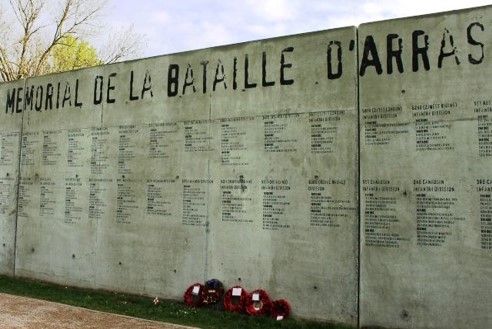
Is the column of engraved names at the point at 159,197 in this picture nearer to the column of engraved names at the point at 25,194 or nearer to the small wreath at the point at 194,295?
the small wreath at the point at 194,295

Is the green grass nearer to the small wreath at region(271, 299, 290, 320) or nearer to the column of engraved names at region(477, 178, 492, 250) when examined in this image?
the small wreath at region(271, 299, 290, 320)

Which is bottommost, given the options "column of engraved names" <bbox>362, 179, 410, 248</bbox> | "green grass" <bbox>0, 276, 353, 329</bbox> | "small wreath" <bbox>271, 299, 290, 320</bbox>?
"green grass" <bbox>0, 276, 353, 329</bbox>

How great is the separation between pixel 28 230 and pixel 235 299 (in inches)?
171

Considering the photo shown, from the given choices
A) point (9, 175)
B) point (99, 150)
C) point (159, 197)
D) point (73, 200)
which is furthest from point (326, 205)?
point (9, 175)

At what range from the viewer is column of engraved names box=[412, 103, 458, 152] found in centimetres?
503

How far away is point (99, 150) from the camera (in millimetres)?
7512

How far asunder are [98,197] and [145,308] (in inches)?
83.8

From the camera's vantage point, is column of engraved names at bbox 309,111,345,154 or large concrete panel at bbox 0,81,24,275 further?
large concrete panel at bbox 0,81,24,275

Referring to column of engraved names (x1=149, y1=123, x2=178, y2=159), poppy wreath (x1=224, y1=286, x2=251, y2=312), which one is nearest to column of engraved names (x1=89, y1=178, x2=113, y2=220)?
column of engraved names (x1=149, y1=123, x2=178, y2=159)

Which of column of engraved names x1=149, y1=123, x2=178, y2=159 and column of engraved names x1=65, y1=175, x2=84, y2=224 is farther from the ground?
column of engraved names x1=149, y1=123, x2=178, y2=159

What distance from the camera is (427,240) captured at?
499 centimetres

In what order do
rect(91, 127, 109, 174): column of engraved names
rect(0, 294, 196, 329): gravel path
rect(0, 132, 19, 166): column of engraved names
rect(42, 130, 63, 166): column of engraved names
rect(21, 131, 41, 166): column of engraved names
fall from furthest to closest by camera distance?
rect(0, 132, 19, 166): column of engraved names
rect(21, 131, 41, 166): column of engraved names
rect(42, 130, 63, 166): column of engraved names
rect(91, 127, 109, 174): column of engraved names
rect(0, 294, 196, 329): gravel path

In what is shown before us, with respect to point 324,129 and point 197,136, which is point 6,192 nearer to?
point 197,136

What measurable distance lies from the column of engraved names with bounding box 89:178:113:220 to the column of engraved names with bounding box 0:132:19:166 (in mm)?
2222
